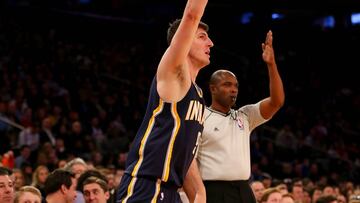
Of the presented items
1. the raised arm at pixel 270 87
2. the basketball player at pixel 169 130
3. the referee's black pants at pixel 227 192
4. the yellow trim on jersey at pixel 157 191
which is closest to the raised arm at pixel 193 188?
the basketball player at pixel 169 130

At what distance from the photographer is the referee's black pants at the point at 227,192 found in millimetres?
5016

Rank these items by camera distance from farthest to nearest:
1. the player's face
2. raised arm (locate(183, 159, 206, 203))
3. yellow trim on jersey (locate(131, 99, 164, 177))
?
raised arm (locate(183, 159, 206, 203)) < the player's face < yellow trim on jersey (locate(131, 99, 164, 177))

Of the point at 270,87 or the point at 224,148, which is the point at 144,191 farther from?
the point at 270,87

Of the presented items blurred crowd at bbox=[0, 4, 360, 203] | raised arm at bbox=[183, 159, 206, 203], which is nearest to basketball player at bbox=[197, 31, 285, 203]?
raised arm at bbox=[183, 159, 206, 203]

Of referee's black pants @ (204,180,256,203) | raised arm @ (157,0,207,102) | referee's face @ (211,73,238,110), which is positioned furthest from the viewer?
referee's face @ (211,73,238,110)

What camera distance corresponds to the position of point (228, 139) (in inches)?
203

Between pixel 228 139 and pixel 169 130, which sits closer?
pixel 169 130

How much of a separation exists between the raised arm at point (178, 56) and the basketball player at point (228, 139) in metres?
1.74

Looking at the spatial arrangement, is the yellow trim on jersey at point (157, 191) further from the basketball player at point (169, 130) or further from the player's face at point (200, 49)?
the player's face at point (200, 49)

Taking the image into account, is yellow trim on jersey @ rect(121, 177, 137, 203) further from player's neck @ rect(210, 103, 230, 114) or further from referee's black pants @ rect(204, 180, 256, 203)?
player's neck @ rect(210, 103, 230, 114)

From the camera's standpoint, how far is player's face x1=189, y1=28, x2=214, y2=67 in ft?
12.1

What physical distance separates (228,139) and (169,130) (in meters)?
1.77

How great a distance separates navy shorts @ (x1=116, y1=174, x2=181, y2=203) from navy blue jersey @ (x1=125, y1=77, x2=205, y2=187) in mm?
25

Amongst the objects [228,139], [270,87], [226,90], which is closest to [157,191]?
[228,139]
